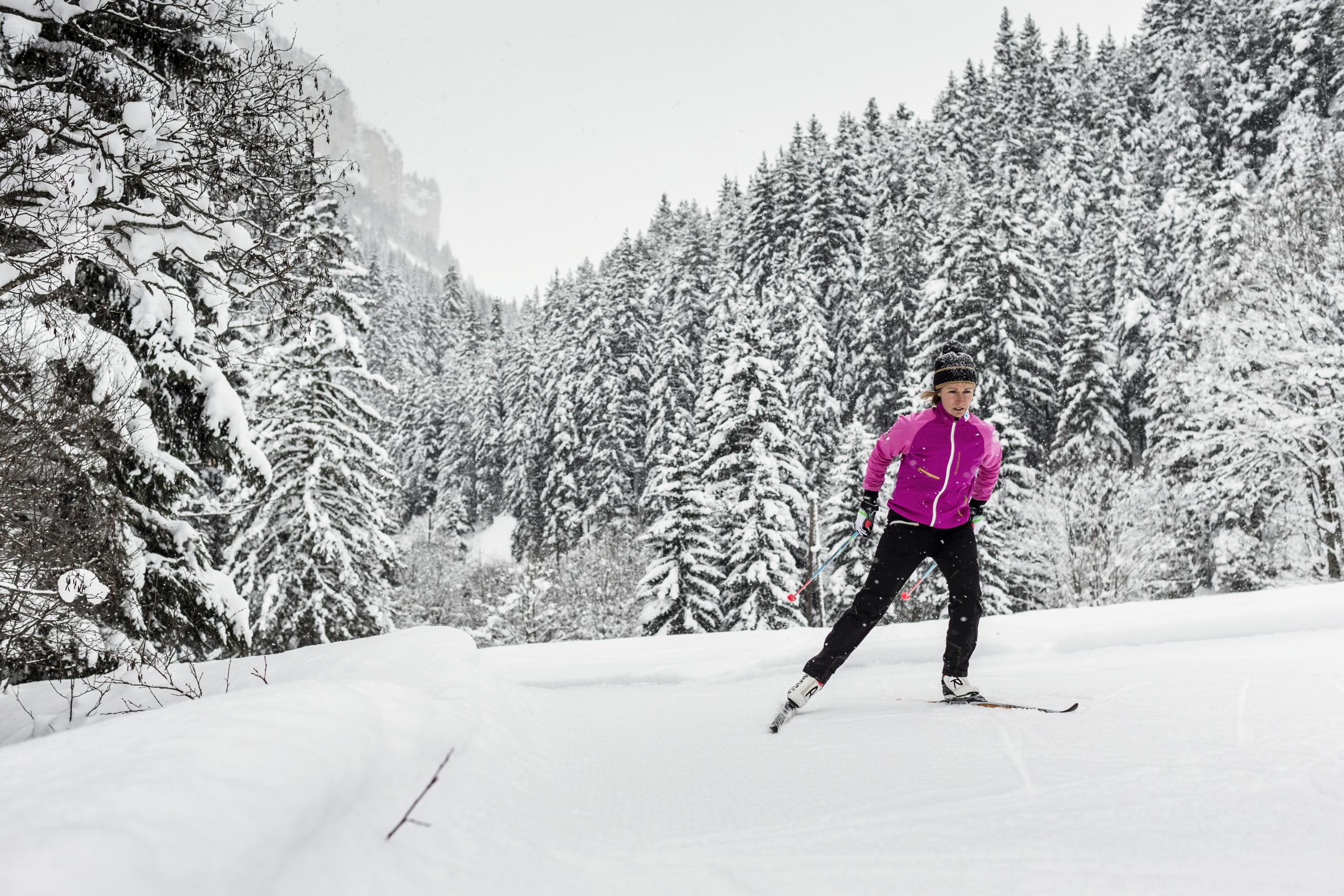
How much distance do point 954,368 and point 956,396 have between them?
16 cm

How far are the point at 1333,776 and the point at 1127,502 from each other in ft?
81.6

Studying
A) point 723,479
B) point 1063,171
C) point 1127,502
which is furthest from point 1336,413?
point 1063,171

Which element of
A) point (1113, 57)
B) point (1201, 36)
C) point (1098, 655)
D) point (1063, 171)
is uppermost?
point (1113, 57)

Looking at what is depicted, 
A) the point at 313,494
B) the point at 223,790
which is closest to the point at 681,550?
the point at 313,494

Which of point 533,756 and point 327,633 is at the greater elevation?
point 533,756

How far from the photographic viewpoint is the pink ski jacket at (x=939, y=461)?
416cm

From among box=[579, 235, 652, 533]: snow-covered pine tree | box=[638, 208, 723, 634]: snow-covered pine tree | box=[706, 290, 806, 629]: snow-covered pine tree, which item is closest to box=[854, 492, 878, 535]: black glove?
box=[706, 290, 806, 629]: snow-covered pine tree

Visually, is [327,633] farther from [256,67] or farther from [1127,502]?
[1127,502]

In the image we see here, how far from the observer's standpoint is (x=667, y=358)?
130 feet

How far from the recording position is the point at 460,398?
5528 centimetres

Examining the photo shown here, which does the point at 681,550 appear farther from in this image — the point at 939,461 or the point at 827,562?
the point at 939,461

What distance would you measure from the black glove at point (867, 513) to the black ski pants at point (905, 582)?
12 cm

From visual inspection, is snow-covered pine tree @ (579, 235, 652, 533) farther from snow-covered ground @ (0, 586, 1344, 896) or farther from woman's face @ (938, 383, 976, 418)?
snow-covered ground @ (0, 586, 1344, 896)

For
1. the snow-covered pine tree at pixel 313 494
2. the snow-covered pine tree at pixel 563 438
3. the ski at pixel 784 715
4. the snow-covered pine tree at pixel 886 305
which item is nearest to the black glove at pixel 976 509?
the ski at pixel 784 715
